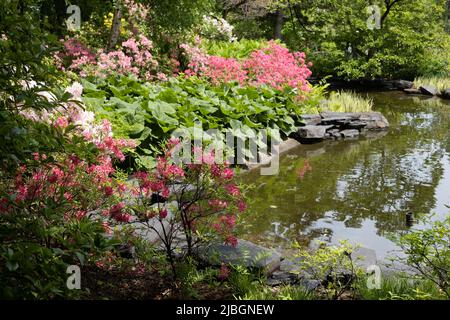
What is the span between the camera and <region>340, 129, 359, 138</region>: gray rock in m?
10.5

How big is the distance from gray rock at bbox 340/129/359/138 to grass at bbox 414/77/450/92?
7212 millimetres

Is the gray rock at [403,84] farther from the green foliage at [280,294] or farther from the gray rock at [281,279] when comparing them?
the green foliage at [280,294]

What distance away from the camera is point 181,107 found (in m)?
7.39

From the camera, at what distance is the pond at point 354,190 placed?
5328mm

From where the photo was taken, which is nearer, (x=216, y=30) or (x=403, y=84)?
(x=216, y=30)

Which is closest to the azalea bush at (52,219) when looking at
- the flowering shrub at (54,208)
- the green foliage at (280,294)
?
the flowering shrub at (54,208)

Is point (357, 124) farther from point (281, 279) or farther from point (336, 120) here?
point (281, 279)

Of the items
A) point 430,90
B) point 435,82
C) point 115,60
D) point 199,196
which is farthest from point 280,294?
point 435,82

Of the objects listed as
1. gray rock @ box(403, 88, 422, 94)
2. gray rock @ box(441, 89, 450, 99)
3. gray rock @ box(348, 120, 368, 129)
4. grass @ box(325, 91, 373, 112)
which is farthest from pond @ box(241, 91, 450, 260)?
gray rock @ box(403, 88, 422, 94)

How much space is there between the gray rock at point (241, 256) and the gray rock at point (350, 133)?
675cm

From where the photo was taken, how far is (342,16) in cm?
1847

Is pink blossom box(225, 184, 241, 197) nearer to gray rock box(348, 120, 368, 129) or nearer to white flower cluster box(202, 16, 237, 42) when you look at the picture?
gray rock box(348, 120, 368, 129)

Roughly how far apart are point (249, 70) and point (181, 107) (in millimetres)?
4220
